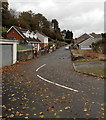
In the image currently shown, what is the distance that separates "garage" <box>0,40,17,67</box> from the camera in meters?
16.2

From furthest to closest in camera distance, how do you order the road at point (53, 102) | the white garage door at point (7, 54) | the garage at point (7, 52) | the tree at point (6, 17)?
1. the tree at point (6, 17)
2. the white garage door at point (7, 54)
3. the garage at point (7, 52)
4. the road at point (53, 102)

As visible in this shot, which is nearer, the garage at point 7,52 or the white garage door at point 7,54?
the garage at point 7,52

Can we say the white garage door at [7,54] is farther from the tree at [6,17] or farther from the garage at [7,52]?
the tree at [6,17]

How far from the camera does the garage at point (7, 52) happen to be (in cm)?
1619

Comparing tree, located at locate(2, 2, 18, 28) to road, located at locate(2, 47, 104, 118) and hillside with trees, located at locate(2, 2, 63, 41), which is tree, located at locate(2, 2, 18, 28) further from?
road, located at locate(2, 47, 104, 118)

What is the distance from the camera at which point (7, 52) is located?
688 inches

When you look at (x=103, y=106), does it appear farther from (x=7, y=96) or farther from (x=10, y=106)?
(x=7, y=96)

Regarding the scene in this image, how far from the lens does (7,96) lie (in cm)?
684

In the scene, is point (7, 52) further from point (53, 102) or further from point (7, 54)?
point (53, 102)

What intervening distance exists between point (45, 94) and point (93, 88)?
2676mm

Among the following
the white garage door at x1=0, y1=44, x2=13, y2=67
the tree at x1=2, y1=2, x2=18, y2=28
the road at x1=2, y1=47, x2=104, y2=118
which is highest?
the tree at x1=2, y1=2, x2=18, y2=28

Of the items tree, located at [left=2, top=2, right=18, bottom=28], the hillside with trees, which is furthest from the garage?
tree, located at [left=2, top=2, right=18, bottom=28]

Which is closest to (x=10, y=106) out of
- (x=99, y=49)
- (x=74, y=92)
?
(x=74, y=92)

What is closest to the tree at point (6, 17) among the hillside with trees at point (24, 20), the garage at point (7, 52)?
the hillside with trees at point (24, 20)
